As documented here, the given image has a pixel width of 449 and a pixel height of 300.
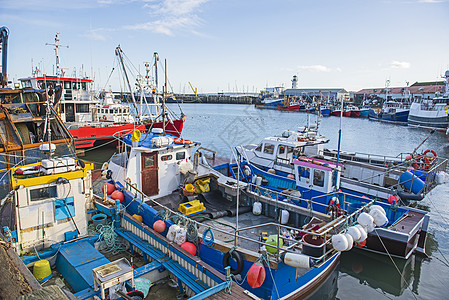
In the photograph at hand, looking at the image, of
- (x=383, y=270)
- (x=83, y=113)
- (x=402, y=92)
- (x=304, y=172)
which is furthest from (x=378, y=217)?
(x=402, y=92)

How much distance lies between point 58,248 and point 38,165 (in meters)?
2.22

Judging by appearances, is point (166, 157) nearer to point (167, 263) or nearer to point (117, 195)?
point (117, 195)

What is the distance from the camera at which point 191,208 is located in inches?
344

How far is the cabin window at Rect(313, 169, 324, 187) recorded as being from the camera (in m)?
10.6

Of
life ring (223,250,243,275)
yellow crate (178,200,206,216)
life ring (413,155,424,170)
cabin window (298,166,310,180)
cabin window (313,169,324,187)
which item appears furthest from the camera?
life ring (413,155,424,170)

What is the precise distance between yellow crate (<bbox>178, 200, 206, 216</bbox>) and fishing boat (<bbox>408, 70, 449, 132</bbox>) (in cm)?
5255

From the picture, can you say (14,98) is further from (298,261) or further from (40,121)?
(298,261)

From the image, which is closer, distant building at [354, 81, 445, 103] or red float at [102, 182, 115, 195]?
red float at [102, 182, 115, 195]

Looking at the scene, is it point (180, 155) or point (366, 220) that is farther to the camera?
point (180, 155)

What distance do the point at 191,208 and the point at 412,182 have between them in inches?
376

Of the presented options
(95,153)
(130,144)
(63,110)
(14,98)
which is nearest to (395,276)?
(130,144)

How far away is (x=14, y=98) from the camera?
14.8 meters

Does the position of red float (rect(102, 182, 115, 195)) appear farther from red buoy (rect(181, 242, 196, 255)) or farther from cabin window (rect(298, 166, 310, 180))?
cabin window (rect(298, 166, 310, 180))

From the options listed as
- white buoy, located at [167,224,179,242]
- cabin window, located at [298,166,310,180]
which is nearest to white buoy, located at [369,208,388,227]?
cabin window, located at [298,166,310,180]
